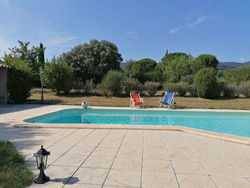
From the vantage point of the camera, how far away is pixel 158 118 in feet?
25.2

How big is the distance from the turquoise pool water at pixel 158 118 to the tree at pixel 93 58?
10.2 m

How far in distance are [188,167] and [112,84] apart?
1110 cm

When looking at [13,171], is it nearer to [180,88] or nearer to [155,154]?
[155,154]

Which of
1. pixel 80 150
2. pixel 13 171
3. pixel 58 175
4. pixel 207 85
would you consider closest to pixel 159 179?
pixel 58 175

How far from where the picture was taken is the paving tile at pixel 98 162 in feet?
7.53

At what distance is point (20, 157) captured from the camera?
7.94 ft

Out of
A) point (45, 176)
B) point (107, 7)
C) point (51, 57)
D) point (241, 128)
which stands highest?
point (107, 7)

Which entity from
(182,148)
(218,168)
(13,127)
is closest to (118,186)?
(218,168)

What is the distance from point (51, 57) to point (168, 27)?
10.3 meters

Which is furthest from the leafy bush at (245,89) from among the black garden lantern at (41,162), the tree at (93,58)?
the black garden lantern at (41,162)

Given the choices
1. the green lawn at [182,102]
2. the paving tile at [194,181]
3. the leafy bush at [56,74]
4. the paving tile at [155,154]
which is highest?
the leafy bush at [56,74]

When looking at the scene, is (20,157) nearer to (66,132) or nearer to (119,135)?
(66,132)

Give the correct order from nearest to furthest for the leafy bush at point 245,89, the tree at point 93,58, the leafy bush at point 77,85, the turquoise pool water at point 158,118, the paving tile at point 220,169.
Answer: the paving tile at point 220,169 < the turquoise pool water at point 158,118 < the leafy bush at point 245,89 < the leafy bush at point 77,85 < the tree at point 93,58

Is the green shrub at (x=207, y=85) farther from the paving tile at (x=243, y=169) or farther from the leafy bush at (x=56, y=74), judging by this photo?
the paving tile at (x=243, y=169)
